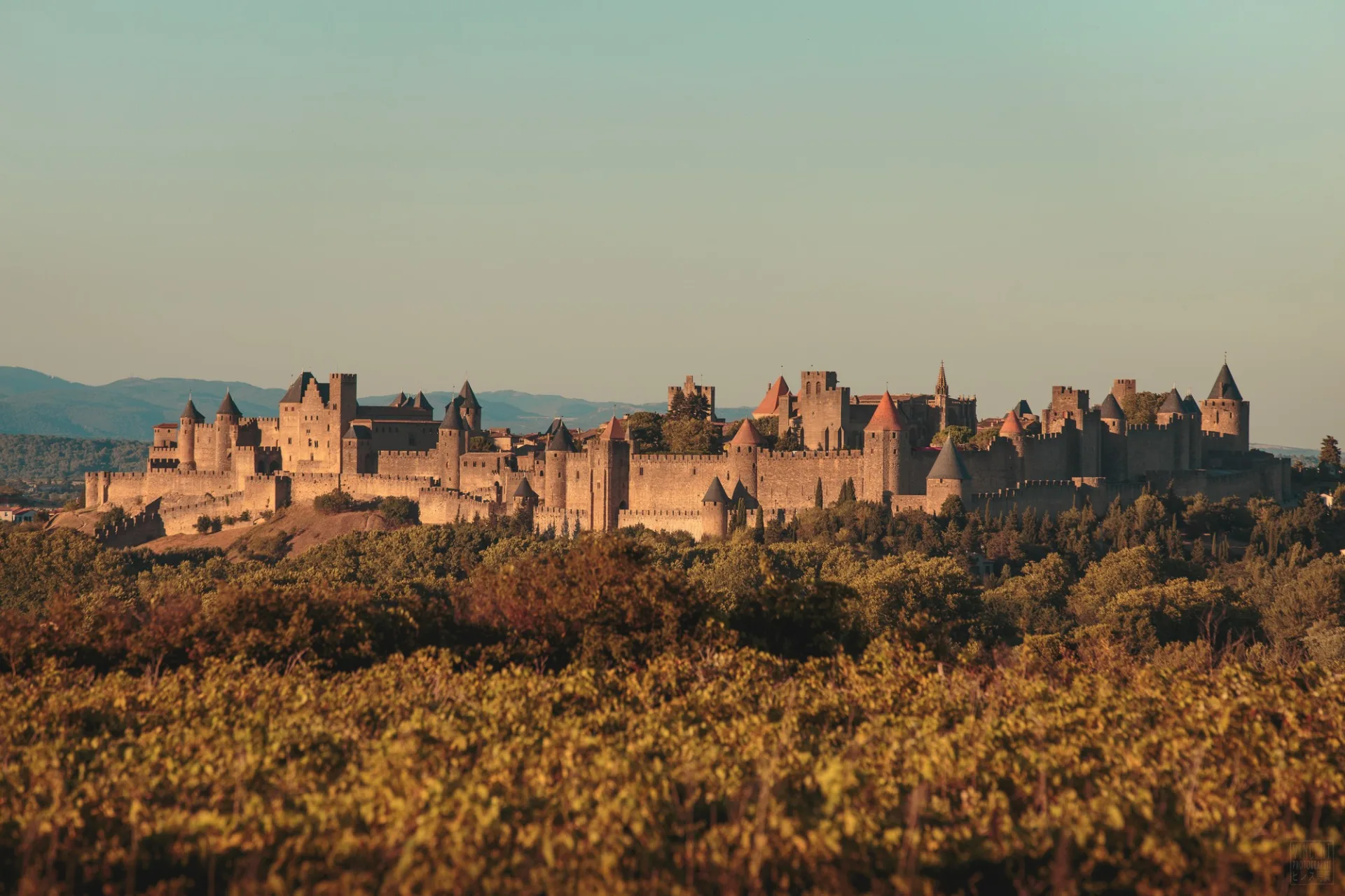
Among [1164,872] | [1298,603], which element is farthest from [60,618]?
[1298,603]

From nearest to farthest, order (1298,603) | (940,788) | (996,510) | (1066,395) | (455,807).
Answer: (455,807) → (940,788) → (1298,603) → (996,510) → (1066,395)

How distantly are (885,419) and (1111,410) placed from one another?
1032 cm

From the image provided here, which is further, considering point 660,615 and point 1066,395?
point 1066,395

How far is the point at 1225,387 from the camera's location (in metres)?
61.3

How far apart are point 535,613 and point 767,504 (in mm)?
30065

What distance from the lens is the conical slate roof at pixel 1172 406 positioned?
2304 inches

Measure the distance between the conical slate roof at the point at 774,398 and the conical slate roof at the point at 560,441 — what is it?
822 cm

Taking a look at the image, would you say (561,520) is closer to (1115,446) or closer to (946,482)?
(946,482)

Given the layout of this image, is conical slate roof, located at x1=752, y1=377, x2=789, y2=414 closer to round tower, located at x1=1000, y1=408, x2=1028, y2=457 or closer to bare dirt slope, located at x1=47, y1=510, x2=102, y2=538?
round tower, located at x1=1000, y1=408, x2=1028, y2=457

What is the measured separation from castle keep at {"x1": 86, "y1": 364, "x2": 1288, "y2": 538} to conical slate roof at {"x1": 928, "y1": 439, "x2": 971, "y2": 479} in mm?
63

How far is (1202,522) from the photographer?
171 ft

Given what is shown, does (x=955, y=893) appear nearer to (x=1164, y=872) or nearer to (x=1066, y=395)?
(x=1164, y=872)

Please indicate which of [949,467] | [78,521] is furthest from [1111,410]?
[78,521]

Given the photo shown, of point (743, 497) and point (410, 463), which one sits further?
point (410, 463)
